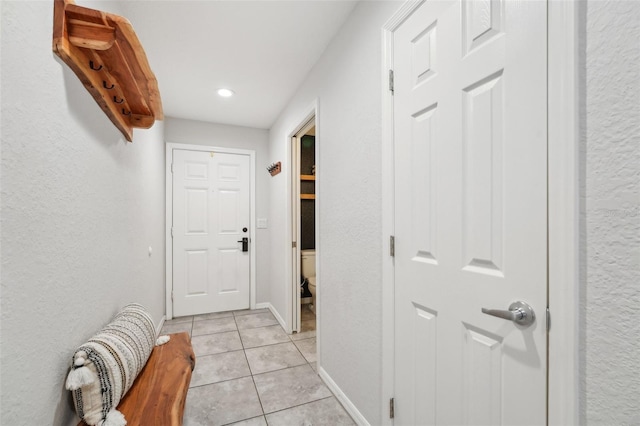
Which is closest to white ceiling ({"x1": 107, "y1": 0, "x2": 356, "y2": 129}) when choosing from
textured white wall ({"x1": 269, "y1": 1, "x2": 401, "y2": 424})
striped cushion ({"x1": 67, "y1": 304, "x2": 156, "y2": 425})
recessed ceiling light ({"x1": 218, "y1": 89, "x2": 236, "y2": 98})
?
recessed ceiling light ({"x1": 218, "y1": 89, "x2": 236, "y2": 98})

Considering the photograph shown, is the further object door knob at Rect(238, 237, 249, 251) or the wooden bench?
door knob at Rect(238, 237, 249, 251)

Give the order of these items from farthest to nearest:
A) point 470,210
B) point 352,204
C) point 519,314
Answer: point 352,204, point 470,210, point 519,314

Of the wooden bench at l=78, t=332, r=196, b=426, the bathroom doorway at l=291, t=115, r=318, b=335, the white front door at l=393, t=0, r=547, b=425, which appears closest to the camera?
the white front door at l=393, t=0, r=547, b=425

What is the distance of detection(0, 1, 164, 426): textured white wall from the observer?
692 millimetres

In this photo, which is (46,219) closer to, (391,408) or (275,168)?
(391,408)

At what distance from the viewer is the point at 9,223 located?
2.25 ft

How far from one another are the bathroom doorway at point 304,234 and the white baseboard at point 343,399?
3.03ft

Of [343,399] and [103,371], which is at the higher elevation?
[103,371]

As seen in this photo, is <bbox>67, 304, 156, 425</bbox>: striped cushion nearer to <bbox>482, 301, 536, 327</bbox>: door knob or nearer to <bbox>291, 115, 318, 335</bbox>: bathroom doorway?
<bbox>482, 301, 536, 327</bbox>: door knob

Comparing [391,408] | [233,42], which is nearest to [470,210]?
[391,408]

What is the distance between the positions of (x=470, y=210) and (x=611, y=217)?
14.2 inches

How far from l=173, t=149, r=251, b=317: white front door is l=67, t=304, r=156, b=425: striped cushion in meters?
2.39

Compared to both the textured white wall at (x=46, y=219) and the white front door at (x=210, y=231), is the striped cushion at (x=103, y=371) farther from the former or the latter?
the white front door at (x=210, y=231)

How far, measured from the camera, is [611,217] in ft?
2.06
